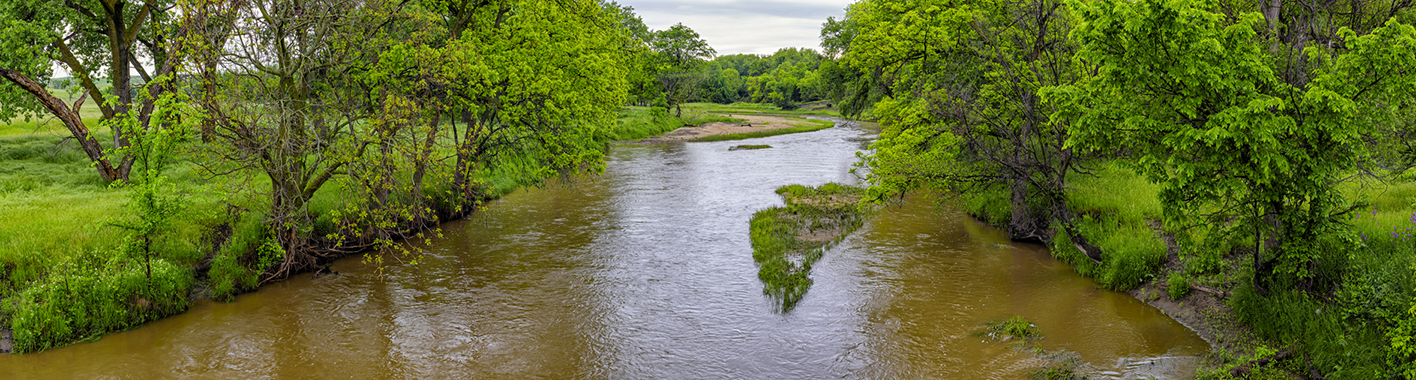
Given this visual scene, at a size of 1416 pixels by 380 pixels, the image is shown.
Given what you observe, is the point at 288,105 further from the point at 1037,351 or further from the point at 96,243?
the point at 1037,351

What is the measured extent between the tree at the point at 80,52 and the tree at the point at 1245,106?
17390 millimetres

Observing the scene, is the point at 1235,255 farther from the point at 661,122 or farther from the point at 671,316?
the point at 661,122

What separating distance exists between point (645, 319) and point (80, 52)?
19.5 m

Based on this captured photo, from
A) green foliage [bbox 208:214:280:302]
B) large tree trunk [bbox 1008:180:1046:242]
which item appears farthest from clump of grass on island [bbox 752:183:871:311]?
green foliage [bbox 208:214:280:302]

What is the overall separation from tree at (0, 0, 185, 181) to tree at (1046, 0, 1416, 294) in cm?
1739

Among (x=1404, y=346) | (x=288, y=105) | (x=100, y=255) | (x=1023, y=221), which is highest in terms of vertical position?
(x=288, y=105)

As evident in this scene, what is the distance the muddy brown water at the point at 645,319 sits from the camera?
10.6m

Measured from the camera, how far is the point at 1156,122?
31.2 ft

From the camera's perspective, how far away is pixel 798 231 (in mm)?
19734

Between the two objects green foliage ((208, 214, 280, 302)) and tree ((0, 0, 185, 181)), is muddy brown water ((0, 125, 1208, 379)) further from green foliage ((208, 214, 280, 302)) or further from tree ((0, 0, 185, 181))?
tree ((0, 0, 185, 181))

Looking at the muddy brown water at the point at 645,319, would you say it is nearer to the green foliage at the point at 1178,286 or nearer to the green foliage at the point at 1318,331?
the green foliage at the point at 1178,286

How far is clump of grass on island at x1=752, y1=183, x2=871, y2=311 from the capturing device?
1484 centimetres

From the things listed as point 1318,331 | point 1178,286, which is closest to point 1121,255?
point 1178,286

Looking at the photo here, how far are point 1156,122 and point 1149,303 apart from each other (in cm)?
491
